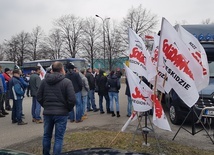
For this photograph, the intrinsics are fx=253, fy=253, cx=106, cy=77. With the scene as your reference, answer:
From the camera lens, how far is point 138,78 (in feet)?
17.8

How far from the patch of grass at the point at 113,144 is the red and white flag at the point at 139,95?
37.3 inches

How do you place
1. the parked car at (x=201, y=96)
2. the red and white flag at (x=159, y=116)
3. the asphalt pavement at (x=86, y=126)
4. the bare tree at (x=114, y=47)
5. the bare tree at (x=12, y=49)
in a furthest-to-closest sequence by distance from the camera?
the bare tree at (x=12, y=49) → the bare tree at (x=114, y=47) → the parked car at (x=201, y=96) → the asphalt pavement at (x=86, y=126) → the red and white flag at (x=159, y=116)

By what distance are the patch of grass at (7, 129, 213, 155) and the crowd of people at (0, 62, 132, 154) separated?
810mm

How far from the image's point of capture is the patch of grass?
216 inches

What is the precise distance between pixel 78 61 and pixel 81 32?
26785 millimetres

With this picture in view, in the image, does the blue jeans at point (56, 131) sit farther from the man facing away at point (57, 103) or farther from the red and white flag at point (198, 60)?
the red and white flag at point (198, 60)

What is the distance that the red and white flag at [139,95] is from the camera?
5.26 metres

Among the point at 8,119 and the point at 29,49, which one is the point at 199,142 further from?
the point at 29,49

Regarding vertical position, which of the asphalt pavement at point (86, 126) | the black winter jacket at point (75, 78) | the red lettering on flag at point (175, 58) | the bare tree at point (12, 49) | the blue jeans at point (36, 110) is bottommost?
the asphalt pavement at point (86, 126)

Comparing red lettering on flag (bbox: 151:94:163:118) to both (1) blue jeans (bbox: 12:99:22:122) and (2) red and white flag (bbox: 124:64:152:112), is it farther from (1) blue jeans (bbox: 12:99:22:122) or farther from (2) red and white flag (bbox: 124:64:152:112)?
(1) blue jeans (bbox: 12:99:22:122)

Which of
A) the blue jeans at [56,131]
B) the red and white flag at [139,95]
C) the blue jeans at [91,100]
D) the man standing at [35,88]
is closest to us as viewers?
the blue jeans at [56,131]

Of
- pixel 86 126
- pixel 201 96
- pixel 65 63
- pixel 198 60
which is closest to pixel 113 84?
pixel 86 126

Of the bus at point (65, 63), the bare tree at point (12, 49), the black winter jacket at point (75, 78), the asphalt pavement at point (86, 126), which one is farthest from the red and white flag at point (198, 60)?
the bare tree at point (12, 49)

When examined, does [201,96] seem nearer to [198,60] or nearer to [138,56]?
[198,60]
